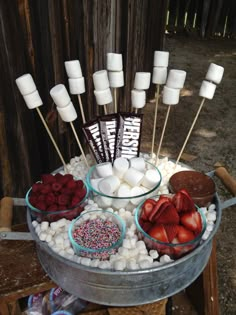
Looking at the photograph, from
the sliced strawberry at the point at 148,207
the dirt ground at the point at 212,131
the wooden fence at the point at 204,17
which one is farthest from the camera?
the wooden fence at the point at 204,17

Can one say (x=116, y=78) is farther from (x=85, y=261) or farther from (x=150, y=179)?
(x=85, y=261)

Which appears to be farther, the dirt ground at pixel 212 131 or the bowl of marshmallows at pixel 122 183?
the dirt ground at pixel 212 131

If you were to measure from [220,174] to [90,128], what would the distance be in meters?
0.67

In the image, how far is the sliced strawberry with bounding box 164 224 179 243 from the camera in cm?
130

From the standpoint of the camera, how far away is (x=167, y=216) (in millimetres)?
1320

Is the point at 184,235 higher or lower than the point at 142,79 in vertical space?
lower

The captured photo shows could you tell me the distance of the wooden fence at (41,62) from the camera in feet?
5.87

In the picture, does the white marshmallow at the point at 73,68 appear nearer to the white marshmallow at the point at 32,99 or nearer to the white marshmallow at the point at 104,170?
the white marshmallow at the point at 32,99

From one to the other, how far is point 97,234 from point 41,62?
1.07 m

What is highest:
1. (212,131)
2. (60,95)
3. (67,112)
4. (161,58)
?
(161,58)

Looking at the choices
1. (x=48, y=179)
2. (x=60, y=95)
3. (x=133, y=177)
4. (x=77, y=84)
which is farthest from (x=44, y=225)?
(x=77, y=84)

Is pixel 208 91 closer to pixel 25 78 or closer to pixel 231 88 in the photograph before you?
pixel 25 78

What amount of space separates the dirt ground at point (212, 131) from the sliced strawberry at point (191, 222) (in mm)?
1090

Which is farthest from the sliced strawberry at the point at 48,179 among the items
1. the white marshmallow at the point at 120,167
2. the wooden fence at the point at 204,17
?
the wooden fence at the point at 204,17
